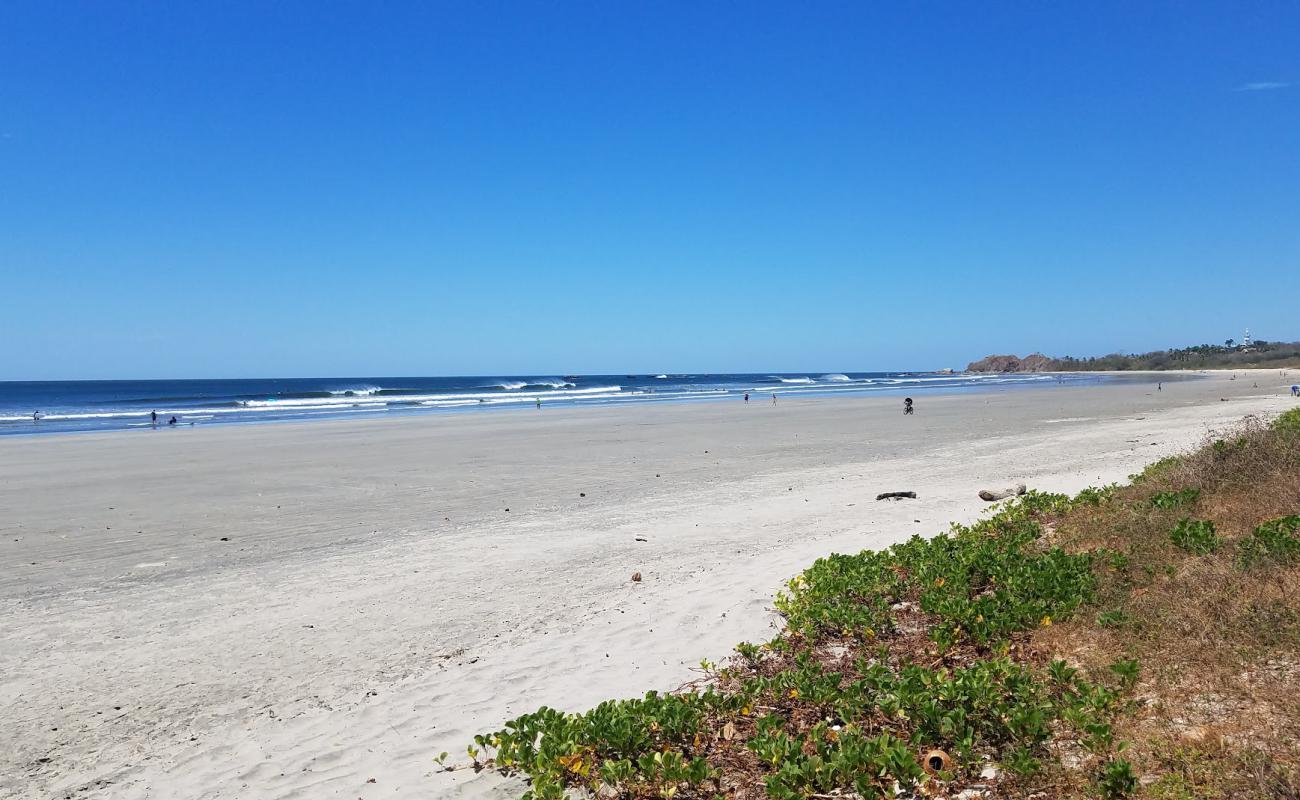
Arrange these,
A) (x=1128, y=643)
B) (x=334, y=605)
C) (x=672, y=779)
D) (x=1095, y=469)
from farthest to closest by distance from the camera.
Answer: (x=1095, y=469) → (x=334, y=605) → (x=1128, y=643) → (x=672, y=779)

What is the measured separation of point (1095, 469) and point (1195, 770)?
12.9m

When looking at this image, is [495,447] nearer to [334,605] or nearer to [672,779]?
[334,605]

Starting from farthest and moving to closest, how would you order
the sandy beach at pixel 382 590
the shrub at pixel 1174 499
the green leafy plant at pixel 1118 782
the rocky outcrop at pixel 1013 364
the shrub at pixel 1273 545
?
the rocky outcrop at pixel 1013 364 → the shrub at pixel 1174 499 → the shrub at pixel 1273 545 → the sandy beach at pixel 382 590 → the green leafy plant at pixel 1118 782

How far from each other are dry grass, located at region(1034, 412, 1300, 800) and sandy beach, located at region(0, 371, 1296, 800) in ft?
8.86

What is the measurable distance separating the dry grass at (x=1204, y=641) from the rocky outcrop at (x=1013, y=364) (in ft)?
568

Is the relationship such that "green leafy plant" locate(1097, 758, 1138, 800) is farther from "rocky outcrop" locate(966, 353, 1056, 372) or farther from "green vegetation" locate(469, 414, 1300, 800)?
"rocky outcrop" locate(966, 353, 1056, 372)

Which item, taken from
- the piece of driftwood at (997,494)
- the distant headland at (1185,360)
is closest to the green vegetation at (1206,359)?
the distant headland at (1185,360)

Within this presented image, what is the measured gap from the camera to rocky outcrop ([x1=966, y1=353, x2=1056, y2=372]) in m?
168

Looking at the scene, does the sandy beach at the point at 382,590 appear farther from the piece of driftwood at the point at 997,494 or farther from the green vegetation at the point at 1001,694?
the green vegetation at the point at 1001,694

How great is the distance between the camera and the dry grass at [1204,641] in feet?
11.0

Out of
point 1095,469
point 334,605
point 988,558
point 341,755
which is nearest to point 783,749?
point 341,755

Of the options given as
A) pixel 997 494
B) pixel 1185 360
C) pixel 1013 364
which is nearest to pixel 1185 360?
pixel 1185 360

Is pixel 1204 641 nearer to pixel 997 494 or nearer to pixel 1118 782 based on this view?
pixel 1118 782

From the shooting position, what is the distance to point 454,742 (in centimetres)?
495
